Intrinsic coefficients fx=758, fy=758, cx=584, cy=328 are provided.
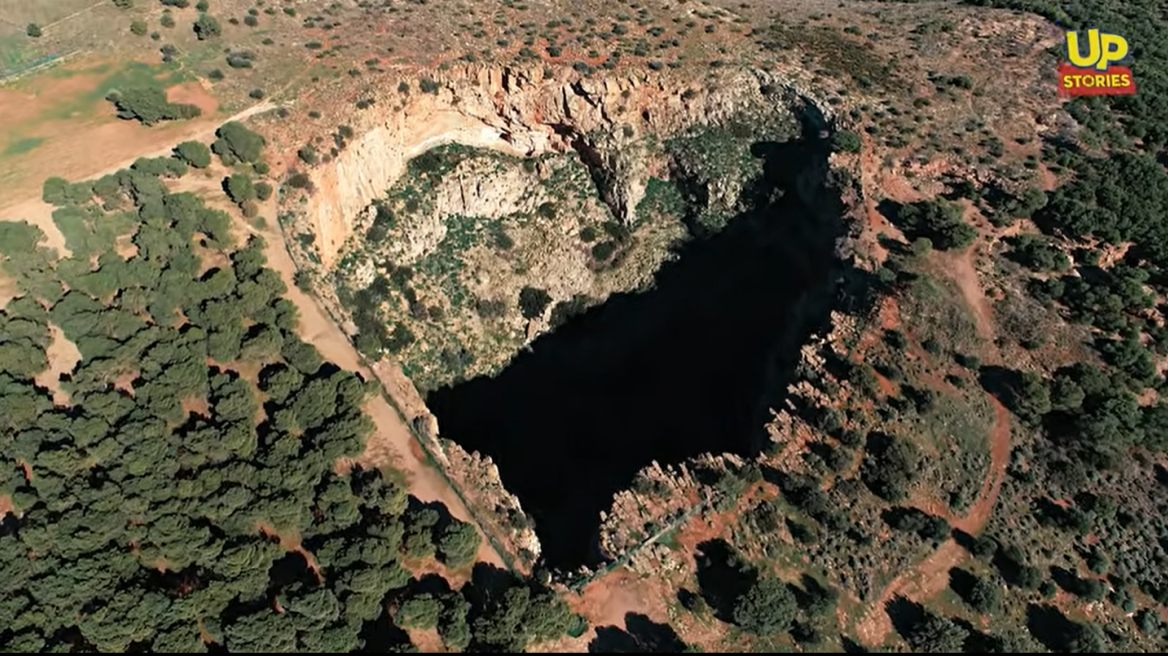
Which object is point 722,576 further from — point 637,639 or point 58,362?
point 58,362

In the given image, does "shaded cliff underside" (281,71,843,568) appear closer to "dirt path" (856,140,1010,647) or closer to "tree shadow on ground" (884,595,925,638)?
"dirt path" (856,140,1010,647)

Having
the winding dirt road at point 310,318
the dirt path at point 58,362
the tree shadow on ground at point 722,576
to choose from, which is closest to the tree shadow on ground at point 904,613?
the tree shadow on ground at point 722,576

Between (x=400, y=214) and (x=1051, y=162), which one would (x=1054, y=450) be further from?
(x=400, y=214)

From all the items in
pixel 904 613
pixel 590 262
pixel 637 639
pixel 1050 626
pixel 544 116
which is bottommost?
pixel 1050 626

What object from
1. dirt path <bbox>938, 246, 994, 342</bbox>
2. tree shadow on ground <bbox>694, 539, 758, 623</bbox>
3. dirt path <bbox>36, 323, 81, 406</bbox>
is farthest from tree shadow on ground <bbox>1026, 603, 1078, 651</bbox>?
dirt path <bbox>36, 323, 81, 406</bbox>

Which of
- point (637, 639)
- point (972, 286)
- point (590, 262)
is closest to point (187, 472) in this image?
point (637, 639)

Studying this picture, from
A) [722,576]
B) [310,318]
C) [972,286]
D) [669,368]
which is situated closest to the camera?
[722,576]

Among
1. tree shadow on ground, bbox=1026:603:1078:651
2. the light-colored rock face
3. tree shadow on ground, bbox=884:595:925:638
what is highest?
the light-colored rock face
